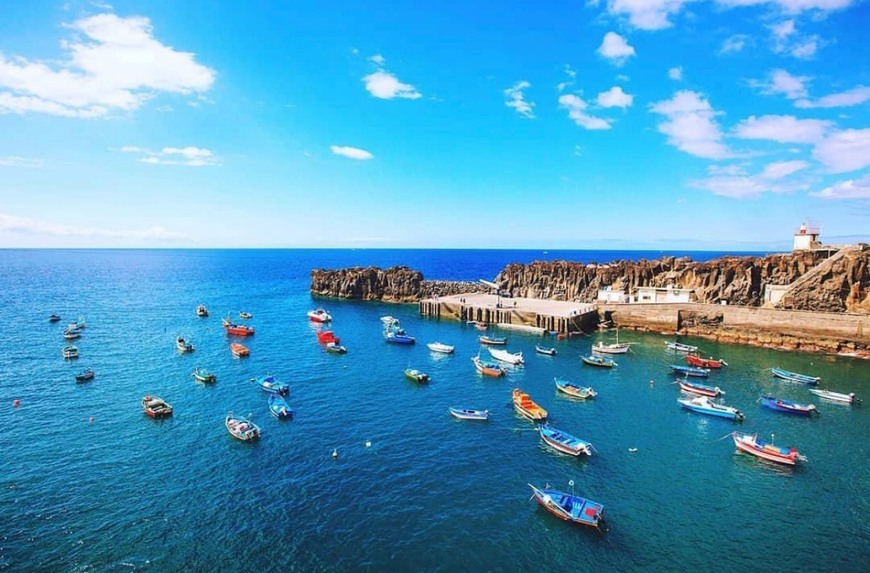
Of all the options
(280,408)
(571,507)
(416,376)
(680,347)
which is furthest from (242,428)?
(680,347)

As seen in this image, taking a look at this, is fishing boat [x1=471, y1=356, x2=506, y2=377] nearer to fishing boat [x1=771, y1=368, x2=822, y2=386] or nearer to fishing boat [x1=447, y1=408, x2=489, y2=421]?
fishing boat [x1=447, y1=408, x2=489, y2=421]

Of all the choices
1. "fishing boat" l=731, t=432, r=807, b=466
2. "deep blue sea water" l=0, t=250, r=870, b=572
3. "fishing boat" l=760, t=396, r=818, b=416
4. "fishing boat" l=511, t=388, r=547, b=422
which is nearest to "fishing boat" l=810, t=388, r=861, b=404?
"deep blue sea water" l=0, t=250, r=870, b=572

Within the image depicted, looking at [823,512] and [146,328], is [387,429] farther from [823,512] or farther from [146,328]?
[146,328]

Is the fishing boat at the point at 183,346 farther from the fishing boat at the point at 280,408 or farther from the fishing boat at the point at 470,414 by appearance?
the fishing boat at the point at 470,414

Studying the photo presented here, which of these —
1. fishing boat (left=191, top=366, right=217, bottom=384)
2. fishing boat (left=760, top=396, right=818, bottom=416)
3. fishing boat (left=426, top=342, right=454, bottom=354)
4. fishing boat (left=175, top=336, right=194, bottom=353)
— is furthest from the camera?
fishing boat (left=426, top=342, right=454, bottom=354)

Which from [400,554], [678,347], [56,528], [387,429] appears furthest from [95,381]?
[678,347]

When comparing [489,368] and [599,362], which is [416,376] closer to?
[489,368]
